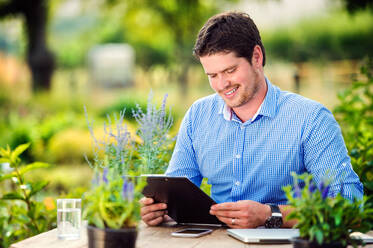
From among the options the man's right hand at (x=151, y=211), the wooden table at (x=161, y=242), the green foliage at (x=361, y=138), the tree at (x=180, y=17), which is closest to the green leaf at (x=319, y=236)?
the wooden table at (x=161, y=242)

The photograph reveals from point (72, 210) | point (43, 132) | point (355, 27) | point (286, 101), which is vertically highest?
point (355, 27)

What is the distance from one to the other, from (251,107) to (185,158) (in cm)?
41

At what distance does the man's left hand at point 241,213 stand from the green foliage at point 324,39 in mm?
10683

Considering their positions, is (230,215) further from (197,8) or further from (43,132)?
(197,8)

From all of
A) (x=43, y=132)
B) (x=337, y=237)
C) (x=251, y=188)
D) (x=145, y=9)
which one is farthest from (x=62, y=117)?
(x=337, y=237)

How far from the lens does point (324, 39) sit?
13.3m

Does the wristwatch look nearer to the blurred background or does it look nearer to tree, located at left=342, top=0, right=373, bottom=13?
tree, located at left=342, top=0, right=373, bottom=13

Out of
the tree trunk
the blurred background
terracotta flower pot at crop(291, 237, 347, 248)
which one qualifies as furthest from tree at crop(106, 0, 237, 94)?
terracotta flower pot at crop(291, 237, 347, 248)

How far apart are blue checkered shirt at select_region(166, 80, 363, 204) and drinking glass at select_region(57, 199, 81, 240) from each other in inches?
29.7

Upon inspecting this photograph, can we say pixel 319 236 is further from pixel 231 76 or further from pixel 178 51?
pixel 178 51

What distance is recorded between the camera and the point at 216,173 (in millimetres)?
2492

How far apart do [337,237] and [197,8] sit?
12188 mm

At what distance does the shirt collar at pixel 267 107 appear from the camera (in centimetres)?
240

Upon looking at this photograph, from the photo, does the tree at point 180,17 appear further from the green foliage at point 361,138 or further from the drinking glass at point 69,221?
the drinking glass at point 69,221
